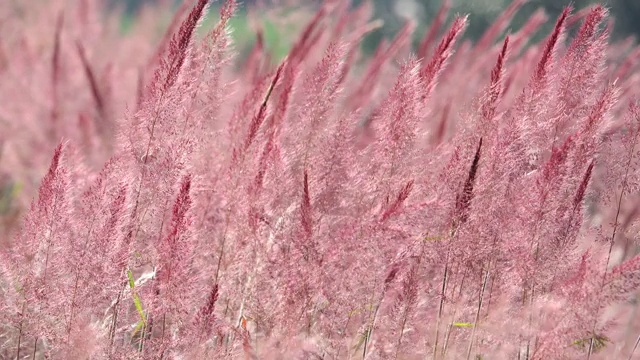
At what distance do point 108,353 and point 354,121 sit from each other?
0.68m

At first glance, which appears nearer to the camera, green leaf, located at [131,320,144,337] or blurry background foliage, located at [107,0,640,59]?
green leaf, located at [131,320,144,337]

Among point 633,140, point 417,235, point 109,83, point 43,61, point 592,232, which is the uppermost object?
point 43,61

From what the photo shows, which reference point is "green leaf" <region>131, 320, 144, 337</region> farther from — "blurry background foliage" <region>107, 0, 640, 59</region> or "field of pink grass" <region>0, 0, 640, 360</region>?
"blurry background foliage" <region>107, 0, 640, 59</region>

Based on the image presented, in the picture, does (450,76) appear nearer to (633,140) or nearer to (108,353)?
(633,140)

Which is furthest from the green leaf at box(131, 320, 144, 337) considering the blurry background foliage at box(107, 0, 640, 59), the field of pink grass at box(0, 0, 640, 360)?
the blurry background foliage at box(107, 0, 640, 59)

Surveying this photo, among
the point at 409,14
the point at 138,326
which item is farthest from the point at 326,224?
the point at 409,14

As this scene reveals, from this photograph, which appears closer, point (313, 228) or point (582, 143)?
point (313, 228)

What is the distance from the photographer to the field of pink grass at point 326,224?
139 cm

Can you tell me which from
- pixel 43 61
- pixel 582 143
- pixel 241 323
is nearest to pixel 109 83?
pixel 43 61

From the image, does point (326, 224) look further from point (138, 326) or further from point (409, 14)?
point (409, 14)

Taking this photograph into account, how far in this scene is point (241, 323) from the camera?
5.70 ft

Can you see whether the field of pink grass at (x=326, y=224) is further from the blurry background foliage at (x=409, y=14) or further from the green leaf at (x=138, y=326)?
the blurry background foliage at (x=409, y=14)

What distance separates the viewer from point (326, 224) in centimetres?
162

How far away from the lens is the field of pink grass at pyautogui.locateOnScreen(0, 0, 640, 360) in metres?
1.39
